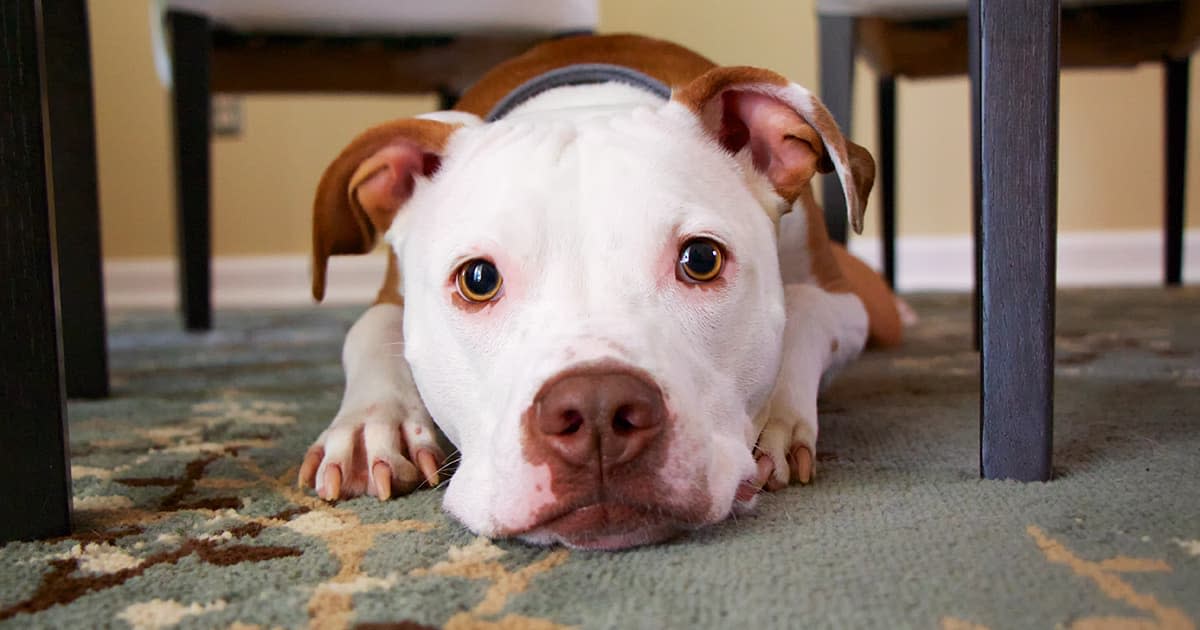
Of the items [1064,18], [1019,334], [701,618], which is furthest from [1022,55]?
[1064,18]

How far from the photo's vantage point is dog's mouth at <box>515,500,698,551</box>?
2.81 ft

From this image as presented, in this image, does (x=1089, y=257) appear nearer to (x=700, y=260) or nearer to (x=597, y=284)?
(x=700, y=260)

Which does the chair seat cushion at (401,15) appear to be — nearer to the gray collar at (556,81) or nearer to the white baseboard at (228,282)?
the gray collar at (556,81)

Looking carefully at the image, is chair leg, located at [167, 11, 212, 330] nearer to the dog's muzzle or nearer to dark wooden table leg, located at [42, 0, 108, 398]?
dark wooden table leg, located at [42, 0, 108, 398]

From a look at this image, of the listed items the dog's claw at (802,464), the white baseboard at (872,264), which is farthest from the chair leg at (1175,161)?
the dog's claw at (802,464)

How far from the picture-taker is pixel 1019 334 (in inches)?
39.8

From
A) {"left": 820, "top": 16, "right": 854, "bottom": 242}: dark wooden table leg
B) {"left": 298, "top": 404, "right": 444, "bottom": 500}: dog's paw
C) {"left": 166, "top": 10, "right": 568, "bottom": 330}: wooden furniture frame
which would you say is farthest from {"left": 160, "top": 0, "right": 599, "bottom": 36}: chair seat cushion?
{"left": 298, "top": 404, "right": 444, "bottom": 500}: dog's paw

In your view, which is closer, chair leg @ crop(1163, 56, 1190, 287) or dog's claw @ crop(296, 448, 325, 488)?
dog's claw @ crop(296, 448, 325, 488)

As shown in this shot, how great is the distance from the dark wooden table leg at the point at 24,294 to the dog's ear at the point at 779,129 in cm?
64

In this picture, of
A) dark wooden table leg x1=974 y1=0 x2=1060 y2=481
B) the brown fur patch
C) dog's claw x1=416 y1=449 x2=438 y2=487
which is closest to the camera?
dark wooden table leg x1=974 y1=0 x2=1060 y2=481

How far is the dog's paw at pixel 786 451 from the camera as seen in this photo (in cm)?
106

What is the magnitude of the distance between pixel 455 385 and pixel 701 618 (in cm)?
43

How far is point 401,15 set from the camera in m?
2.28

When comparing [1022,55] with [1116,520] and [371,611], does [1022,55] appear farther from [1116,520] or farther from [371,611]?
[371,611]
